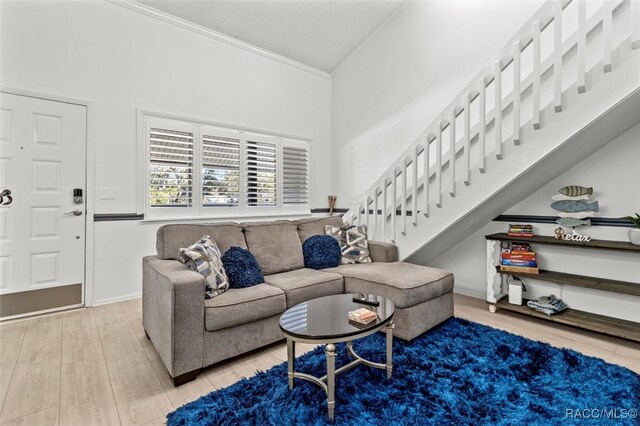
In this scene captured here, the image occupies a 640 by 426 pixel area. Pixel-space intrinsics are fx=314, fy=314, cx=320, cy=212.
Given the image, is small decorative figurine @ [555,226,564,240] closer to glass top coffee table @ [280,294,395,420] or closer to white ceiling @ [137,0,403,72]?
glass top coffee table @ [280,294,395,420]

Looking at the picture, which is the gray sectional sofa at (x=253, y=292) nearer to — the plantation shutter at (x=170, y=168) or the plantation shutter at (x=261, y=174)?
the plantation shutter at (x=170, y=168)

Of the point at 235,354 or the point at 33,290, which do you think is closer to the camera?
the point at 235,354

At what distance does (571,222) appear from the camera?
280cm

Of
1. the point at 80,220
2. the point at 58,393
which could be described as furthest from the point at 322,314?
the point at 80,220

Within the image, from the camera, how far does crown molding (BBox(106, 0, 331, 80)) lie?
3432 millimetres

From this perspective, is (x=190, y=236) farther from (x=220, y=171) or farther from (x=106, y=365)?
(x=220, y=171)

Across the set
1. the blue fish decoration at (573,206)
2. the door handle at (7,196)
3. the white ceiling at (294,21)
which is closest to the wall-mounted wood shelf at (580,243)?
the blue fish decoration at (573,206)

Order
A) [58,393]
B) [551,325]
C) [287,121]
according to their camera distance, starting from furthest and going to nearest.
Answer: [287,121] < [551,325] < [58,393]

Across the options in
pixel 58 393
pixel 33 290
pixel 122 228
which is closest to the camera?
pixel 58 393

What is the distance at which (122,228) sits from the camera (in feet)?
11.3

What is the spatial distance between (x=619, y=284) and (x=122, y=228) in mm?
4702

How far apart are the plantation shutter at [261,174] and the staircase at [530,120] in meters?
1.74

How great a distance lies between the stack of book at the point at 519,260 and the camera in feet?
9.68

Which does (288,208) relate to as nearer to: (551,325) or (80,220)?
(80,220)
